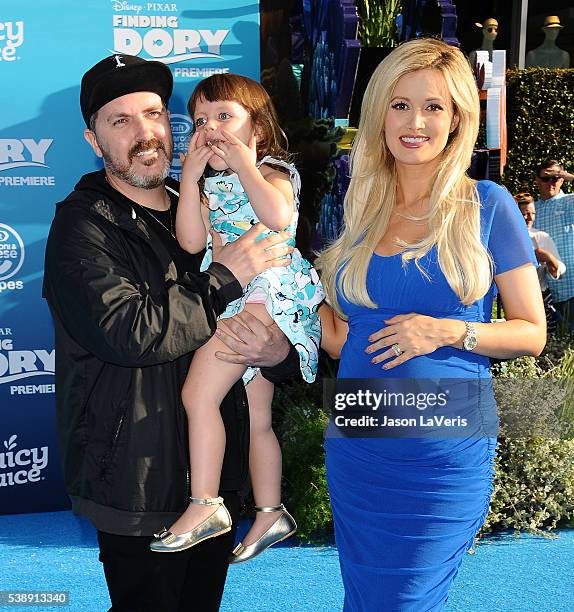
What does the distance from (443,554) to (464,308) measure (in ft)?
2.54

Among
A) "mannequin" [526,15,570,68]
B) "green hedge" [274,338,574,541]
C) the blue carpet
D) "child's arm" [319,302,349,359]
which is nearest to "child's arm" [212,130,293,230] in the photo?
"child's arm" [319,302,349,359]

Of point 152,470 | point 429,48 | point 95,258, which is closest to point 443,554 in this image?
point 152,470

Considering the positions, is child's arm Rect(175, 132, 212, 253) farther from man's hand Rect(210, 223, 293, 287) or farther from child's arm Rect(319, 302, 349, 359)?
child's arm Rect(319, 302, 349, 359)

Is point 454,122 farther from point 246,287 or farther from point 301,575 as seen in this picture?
point 301,575

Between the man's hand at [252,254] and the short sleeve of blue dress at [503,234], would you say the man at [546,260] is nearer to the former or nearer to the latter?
the man's hand at [252,254]

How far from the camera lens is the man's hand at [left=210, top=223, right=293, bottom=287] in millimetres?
2922

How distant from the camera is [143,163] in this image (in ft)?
9.92

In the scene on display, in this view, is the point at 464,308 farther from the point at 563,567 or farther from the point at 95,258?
the point at 563,567

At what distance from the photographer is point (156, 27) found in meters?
6.21

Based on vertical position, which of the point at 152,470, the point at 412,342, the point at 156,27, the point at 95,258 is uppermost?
the point at 156,27

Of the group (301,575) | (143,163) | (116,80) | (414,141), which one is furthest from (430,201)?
(301,575)

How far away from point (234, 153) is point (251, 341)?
0.68 m

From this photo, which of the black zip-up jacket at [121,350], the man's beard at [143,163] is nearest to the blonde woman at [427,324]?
the black zip-up jacket at [121,350]

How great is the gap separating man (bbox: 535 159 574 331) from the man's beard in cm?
689
